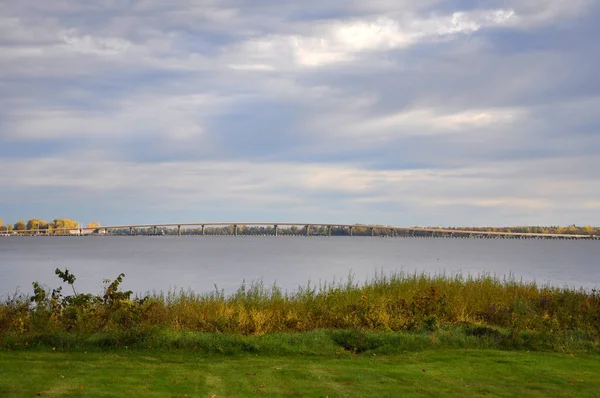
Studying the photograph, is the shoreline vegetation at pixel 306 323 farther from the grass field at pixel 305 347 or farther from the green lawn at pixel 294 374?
the green lawn at pixel 294 374

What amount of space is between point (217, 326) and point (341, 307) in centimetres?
383

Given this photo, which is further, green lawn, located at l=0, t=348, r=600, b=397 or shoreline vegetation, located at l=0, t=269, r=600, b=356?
shoreline vegetation, located at l=0, t=269, r=600, b=356

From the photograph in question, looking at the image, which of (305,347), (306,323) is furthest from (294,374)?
(306,323)

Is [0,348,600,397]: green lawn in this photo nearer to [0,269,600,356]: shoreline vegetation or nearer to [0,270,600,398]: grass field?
[0,270,600,398]: grass field

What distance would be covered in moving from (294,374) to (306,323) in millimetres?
5623

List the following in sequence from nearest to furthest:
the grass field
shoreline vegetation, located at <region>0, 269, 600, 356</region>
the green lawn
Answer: the green lawn < the grass field < shoreline vegetation, located at <region>0, 269, 600, 356</region>

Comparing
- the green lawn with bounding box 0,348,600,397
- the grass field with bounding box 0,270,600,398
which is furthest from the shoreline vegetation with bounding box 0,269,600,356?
the green lawn with bounding box 0,348,600,397

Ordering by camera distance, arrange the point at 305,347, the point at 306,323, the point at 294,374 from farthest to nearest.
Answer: the point at 306,323 → the point at 305,347 → the point at 294,374

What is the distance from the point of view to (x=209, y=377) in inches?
392

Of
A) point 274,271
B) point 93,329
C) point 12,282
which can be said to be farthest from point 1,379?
point 274,271

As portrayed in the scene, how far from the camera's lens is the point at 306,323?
51.9ft

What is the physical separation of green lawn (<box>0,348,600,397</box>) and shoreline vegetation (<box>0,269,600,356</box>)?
0.56 metres

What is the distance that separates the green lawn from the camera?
921cm

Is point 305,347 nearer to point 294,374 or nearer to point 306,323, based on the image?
point 294,374
